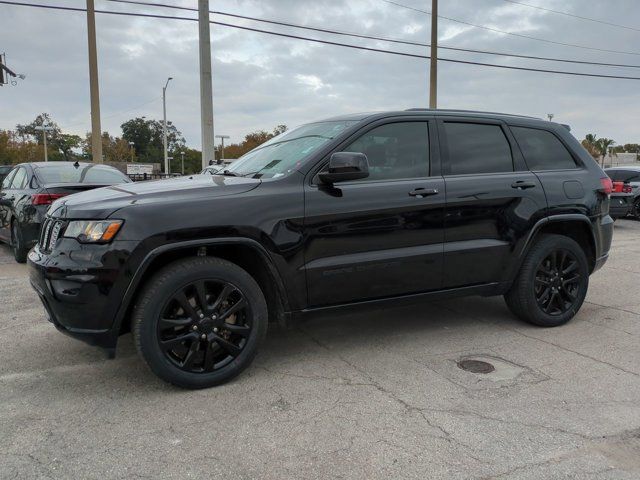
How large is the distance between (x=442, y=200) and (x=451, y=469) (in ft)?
7.00

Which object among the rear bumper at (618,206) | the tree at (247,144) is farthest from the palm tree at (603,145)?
the rear bumper at (618,206)

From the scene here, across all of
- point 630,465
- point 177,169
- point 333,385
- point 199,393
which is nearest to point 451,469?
point 630,465

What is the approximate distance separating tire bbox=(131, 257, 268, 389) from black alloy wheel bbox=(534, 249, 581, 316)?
8.47ft

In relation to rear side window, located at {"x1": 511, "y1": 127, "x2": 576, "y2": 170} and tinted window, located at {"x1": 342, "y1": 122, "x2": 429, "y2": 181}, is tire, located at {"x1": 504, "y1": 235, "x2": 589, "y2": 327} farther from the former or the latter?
tinted window, located at {"x1": 342, "y1": 122, "x2": 429, "y2": 181}

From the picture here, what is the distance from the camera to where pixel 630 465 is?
264cm

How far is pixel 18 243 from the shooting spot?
7.53m

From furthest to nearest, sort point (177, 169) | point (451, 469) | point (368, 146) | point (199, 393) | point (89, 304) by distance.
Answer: point (177, 169)
point (368, 146)
point (199, 393)
point (89, 304)
point (451, 469)

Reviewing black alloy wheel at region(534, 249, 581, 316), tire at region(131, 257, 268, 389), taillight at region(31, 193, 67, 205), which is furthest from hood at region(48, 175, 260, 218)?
taillight at region(31, 193, 67, 205)

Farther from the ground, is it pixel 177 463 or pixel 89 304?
pixel 89 304

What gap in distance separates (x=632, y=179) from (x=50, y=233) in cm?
1634

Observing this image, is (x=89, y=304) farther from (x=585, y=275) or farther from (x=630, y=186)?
(x=630, y=186)

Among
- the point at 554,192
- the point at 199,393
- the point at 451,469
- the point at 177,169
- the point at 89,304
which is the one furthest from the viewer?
the point at 177,169

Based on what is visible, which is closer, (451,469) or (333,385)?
(451,469)

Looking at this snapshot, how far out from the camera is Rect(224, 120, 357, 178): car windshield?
3947mm
